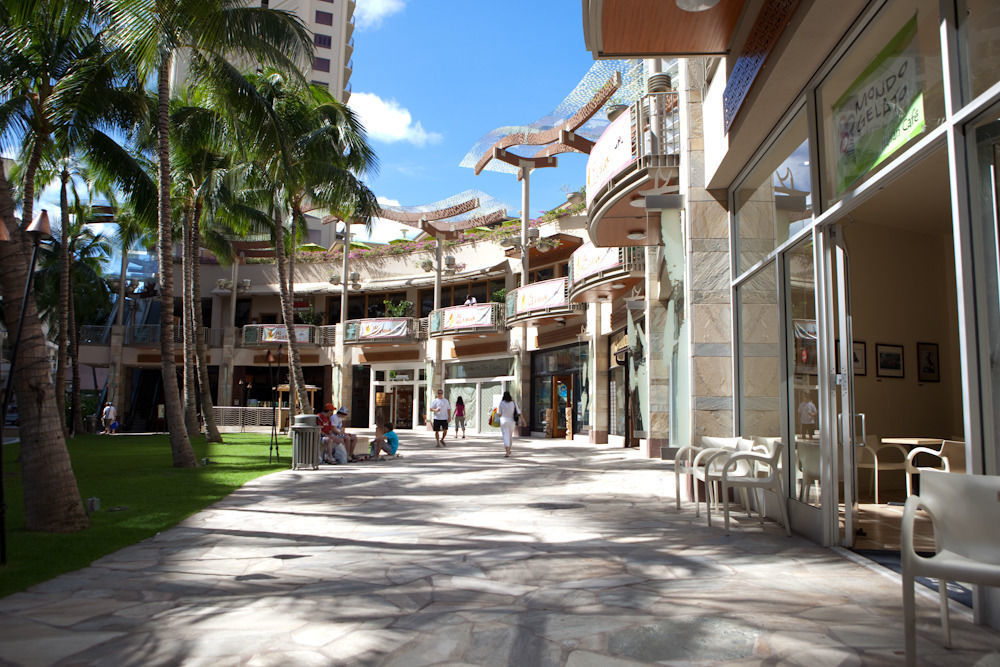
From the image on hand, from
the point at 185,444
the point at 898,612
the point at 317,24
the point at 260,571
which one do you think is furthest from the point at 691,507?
the point at 317,24

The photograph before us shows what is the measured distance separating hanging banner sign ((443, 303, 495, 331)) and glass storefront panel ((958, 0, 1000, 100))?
24.7 metres

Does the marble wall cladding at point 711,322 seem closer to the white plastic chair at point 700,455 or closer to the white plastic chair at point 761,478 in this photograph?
the white plastic chair at point 700,455

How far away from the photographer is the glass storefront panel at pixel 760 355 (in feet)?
22.6

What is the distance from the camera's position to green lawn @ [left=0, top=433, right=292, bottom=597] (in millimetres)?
5285

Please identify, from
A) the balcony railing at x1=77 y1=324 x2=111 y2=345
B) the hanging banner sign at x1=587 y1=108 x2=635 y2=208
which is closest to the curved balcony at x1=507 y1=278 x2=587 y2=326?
the hanging banner sign at x1=587 y1=108 x2=635 y2=208

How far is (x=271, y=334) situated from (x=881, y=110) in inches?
1347

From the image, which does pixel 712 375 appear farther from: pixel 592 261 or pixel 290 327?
pixel 290 327

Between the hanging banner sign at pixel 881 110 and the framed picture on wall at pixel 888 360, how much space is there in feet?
15.3

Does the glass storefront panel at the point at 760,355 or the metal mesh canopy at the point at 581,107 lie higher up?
the metal mesh canopy at the point at 581,107

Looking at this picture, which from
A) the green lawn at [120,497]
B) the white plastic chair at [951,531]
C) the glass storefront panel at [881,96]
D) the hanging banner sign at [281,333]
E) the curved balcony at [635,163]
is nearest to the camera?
the white plastic chair at [951,531]

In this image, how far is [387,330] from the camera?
3275 centimetres

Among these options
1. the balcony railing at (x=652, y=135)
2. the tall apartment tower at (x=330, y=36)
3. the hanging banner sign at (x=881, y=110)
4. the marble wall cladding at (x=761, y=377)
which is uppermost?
the tall apartment tower at (x=330, y=36)

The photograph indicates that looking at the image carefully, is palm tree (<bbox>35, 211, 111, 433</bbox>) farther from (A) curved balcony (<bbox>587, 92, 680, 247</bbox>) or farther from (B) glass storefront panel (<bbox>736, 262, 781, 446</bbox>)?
(B) glass storefront panel (<bbox>736, 262, 781, 446</bbox>)

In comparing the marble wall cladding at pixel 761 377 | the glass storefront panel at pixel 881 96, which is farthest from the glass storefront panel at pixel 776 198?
the marble wall cladding at pixel 761 377
